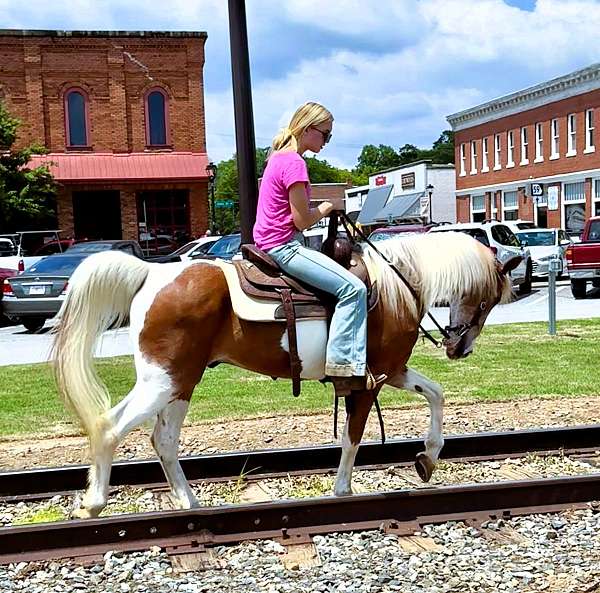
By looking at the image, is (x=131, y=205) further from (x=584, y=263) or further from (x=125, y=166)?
(x=584, y=263)

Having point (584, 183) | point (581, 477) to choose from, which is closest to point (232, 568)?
point (581, 477)

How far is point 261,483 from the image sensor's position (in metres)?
6.34

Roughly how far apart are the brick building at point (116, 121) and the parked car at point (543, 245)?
45.9ft

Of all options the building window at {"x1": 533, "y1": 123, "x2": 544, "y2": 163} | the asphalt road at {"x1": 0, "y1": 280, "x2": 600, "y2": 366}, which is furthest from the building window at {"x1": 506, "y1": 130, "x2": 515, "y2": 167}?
the asphalt road at {"x1": 0, "y1": 280, "x2": 600, "y2": 366}

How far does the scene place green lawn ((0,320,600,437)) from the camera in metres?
8.91

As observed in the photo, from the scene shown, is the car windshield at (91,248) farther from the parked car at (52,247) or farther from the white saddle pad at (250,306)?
the white saddle pad at (250,306)

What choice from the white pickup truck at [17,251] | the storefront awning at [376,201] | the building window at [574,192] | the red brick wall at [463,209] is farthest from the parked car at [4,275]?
the red brick wall at [463,209]

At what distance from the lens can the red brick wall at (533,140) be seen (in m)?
45.5

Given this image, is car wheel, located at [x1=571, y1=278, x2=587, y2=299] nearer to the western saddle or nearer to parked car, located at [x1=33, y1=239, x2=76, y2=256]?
parked car, located at [x1=33, y1=239, x2=76, y2=256]

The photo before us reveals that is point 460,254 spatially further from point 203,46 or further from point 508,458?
point 203,46

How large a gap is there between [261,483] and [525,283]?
62.2ft

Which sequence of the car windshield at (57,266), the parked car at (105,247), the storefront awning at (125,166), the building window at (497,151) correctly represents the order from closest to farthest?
the car windshield at (57,266)
the parked car at (105,247)
the storefront awning at (125,166)
the building window at (497,151)

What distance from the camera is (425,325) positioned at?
16.3 metres

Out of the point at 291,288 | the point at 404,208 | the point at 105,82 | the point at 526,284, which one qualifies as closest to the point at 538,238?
the point at 526,284
